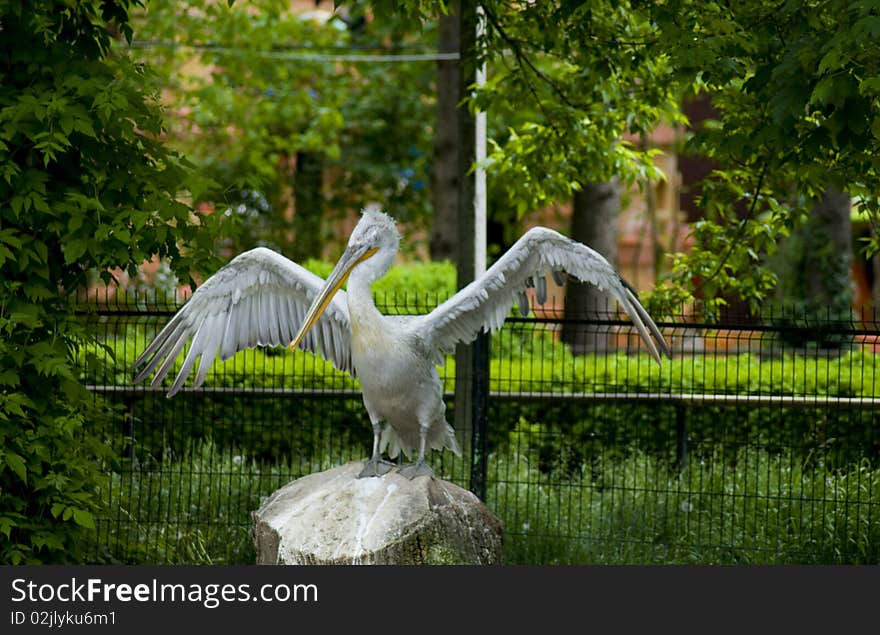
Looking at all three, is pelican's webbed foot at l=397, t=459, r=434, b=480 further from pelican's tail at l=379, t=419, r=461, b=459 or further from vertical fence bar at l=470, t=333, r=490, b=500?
vertical fence bar at l=470, t=333, r=490, b=500

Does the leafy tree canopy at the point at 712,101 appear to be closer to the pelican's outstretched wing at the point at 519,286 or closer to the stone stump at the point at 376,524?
the pelican's outstretched wing at the point at 519,286

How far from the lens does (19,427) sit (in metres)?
7.16

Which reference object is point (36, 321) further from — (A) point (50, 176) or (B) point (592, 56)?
(B) point (592, 56)

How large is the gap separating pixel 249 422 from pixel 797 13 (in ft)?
17.9

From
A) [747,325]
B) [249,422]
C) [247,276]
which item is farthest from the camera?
[249,422]

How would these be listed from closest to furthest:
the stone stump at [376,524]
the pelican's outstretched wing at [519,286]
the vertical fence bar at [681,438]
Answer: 1. the stone stump at [376,524]
2. the pelican's outstretched wing at [519,286]
3. the vertical fence bar at [681,438]

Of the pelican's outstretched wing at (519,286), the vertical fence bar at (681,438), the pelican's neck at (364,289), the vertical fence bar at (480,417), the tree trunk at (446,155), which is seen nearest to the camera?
the pelican's neck at (364,289)

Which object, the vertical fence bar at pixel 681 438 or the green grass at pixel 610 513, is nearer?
the green grass at pixel 610 513

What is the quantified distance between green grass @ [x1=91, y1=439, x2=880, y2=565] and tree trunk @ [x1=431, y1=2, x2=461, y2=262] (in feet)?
24.5

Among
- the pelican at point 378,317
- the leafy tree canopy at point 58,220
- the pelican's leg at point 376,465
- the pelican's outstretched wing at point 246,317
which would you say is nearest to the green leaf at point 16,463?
the leafy tree canopy at point 58,220

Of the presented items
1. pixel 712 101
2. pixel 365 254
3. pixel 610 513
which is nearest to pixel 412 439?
pixel 365 254

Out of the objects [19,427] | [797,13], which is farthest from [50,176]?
[797,13]

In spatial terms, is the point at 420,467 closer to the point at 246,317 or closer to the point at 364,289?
the point at 364,289

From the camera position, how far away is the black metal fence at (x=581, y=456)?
28.6 feet
